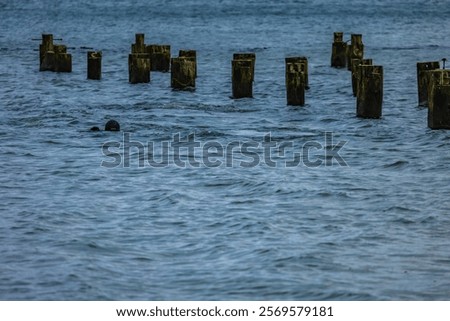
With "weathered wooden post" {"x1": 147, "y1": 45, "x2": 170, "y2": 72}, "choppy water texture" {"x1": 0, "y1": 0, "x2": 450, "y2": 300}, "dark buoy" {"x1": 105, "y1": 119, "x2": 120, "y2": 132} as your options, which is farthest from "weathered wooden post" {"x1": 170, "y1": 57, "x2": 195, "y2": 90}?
"weathered wooden post" {"x1": 147, "y1": 45, "x2": 170, "y2": 72}

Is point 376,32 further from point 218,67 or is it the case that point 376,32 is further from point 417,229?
point 417,229

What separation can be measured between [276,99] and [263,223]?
47.3 ft

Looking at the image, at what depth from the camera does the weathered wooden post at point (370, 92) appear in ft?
75.9

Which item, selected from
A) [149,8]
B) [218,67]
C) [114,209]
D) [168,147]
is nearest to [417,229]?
[114,209]

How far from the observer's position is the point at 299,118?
84.9 ft

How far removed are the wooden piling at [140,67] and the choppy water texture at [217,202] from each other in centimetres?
52

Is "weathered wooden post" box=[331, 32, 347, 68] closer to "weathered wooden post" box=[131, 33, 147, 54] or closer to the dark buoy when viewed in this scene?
"weathered wooden post" box=[131, 33, 147, 54]

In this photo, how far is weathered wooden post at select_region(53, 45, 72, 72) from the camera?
36.6 m

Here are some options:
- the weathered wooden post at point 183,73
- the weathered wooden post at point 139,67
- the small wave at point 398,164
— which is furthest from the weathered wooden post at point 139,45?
the small wave at point 398,164

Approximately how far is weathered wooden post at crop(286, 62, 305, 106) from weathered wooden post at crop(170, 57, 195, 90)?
139 inches

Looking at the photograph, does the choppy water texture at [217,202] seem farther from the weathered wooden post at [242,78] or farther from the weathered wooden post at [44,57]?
the weathered wooden post at [44,57]

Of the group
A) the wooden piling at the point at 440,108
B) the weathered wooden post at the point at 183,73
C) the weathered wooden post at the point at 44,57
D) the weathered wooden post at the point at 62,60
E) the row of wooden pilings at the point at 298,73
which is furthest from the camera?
the weathered wooden post at the point at 44,57

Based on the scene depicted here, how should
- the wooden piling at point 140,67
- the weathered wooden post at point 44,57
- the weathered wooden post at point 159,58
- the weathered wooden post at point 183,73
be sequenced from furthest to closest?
the weathered wooden post at point 44,57 → the weathered wooden post at point 159,58 → the wooden piling at point 140,67 → the weathered wooden post at point 183,73

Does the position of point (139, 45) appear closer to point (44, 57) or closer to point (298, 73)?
point (44, 57)
